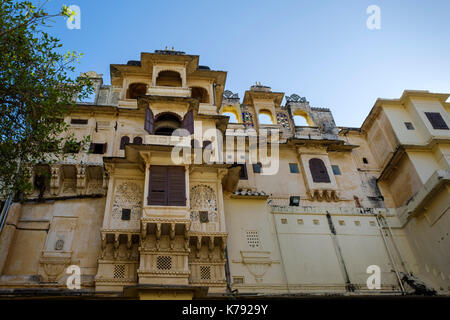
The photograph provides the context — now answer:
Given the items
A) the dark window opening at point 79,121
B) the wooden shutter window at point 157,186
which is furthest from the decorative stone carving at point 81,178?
the dark window opening at point 79,121

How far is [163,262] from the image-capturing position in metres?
13.8

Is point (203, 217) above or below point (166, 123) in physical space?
below

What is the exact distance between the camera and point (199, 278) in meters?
14.2

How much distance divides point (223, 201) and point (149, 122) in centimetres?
484

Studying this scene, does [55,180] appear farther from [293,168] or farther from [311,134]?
[311,134]

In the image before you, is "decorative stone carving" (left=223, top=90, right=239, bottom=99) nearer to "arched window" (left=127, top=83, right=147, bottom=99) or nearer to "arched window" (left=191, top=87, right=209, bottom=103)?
"arched window" (left=191, top=87, right=209, bottom=103)

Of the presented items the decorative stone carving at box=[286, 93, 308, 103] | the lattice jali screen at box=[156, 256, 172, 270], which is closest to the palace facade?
the lattice jali screen at box=[156, 256, 172, 270]

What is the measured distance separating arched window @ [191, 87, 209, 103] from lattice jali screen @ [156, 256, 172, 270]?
9824mm

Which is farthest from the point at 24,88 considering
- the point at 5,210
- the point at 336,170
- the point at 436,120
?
the point at 436,120

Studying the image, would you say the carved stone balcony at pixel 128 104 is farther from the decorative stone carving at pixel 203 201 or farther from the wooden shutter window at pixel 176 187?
the decorative stone carving at pixel 203 201

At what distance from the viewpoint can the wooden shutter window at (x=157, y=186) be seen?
48.5 ft

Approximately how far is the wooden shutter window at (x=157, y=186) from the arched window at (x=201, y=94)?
672 cm

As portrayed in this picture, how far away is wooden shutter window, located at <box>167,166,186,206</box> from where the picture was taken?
14828mm

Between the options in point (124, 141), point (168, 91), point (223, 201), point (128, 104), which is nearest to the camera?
point (223, 201)
